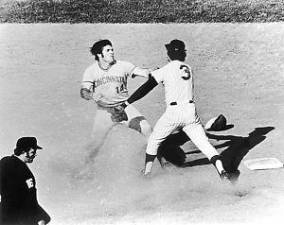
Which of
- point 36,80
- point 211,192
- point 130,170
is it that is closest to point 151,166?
point 130,170

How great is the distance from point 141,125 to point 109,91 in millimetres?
698

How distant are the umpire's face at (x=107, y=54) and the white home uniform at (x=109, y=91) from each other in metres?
0.10

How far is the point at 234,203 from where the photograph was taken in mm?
8617

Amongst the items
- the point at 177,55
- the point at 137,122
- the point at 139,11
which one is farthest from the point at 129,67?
the point at 139,11

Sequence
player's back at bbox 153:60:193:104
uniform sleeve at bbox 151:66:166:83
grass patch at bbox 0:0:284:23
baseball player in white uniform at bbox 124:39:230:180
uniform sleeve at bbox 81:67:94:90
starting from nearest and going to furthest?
baseball player in white uniform at bbox 124:39:230:180 → player's back at bbox 153:60:193:104 → uniform sleeve at bbox 151:66:166:83 → uniform sleeve at bbox 81:67:94:90 → grass patch at bbox 0:0:284:23

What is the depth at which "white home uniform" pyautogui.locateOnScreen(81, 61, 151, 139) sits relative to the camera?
382 inches

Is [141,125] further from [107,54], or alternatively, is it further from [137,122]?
[107,54]

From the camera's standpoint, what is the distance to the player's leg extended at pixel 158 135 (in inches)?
357

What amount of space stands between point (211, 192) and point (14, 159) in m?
2.55

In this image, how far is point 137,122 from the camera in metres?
9.57

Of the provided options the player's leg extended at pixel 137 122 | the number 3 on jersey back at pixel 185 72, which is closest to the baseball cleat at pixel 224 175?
the player's leg extended at pixel 137 122

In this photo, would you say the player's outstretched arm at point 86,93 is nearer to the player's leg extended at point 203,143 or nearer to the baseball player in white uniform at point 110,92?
the baseball player in white uniform at point 110,92

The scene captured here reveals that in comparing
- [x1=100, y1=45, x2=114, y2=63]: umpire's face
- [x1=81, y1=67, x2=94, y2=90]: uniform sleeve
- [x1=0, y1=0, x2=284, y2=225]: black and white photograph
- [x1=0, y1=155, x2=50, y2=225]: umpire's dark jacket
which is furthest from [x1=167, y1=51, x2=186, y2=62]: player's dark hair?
[x1=0, y1=155, x2=50, y2=225]: umpire's dark jacket

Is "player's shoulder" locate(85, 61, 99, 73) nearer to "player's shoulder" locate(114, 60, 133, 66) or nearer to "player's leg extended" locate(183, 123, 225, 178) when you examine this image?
"player's shoulder" locate(114, 60, 133, 66)
